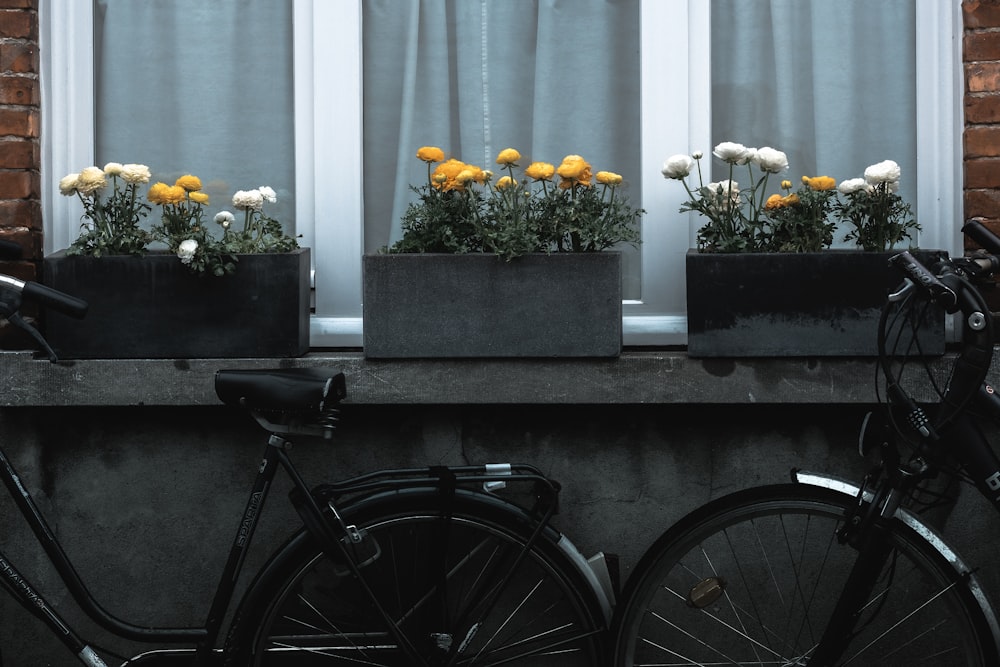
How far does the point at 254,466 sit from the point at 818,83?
2032mm

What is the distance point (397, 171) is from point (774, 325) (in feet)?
4.03

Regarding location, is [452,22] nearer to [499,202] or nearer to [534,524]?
[499,202]

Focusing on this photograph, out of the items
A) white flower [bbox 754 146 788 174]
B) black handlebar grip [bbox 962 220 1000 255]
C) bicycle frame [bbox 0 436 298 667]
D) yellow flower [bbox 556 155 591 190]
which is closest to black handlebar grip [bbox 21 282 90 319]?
bicycle frame [bbox 0 436 298 667]

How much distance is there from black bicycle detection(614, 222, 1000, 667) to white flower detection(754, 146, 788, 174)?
1.68 feet

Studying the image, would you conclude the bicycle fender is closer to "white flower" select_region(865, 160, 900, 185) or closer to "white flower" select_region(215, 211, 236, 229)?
"white flower" select_region(865, 160, 900, 185)

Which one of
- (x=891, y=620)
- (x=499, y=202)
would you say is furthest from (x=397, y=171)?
(x=891, y=620)

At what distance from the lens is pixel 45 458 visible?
334 centimetres

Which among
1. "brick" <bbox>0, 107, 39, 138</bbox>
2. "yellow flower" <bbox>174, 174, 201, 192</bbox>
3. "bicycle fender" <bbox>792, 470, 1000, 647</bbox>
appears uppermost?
"brick" <bbox>0, 107, 39, 138</bbox>

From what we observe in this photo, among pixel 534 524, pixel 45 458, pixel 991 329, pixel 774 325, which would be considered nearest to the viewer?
pixel 991 329

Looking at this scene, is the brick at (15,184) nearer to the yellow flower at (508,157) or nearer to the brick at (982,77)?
the yellow flower at (508,157)

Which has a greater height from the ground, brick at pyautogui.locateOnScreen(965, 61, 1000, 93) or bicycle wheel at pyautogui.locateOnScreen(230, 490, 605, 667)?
brick at pyautogui.locateOnScreen(965, 61, 1000, 93)

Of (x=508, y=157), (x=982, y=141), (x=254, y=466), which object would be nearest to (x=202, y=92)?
(x=508, y=157)

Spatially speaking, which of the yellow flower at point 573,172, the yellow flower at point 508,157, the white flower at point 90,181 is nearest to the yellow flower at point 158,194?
the white flower at point 90,181

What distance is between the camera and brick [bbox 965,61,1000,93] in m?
3.24
